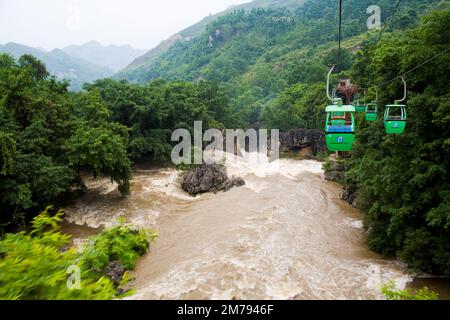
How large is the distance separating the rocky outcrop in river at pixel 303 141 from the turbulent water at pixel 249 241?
12.8m

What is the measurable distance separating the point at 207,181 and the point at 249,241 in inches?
431

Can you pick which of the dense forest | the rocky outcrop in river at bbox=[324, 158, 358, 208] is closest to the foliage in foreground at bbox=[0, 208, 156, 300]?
the dense forest

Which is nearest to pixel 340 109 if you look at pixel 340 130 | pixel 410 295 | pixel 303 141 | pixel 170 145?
pixel 340 130

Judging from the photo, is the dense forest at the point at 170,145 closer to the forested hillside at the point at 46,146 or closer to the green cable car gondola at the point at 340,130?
the forested hillside at the point at 46,146

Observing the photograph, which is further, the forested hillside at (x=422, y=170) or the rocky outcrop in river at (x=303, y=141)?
the rocky outcrop in river at (x=303, y=141)

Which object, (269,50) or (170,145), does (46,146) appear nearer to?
(170,145)

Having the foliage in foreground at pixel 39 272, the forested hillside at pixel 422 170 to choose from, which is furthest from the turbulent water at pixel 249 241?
the foliage in foreground at pixel 39 272

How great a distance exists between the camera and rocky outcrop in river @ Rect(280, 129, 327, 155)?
3994cm

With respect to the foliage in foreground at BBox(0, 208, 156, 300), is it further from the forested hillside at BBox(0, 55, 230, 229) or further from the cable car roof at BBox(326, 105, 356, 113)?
the forested hillside at BBox(0, 55, 230, 229)

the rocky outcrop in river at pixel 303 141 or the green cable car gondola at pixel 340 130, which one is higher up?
the green cable car gondola at pixel 340 130

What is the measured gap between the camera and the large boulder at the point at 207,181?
83.6 feet

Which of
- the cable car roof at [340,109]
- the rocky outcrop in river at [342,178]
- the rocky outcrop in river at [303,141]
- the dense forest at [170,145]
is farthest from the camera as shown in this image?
the rocky outcrop in river at [303,141]

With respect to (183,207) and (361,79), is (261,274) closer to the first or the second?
(183,207)
